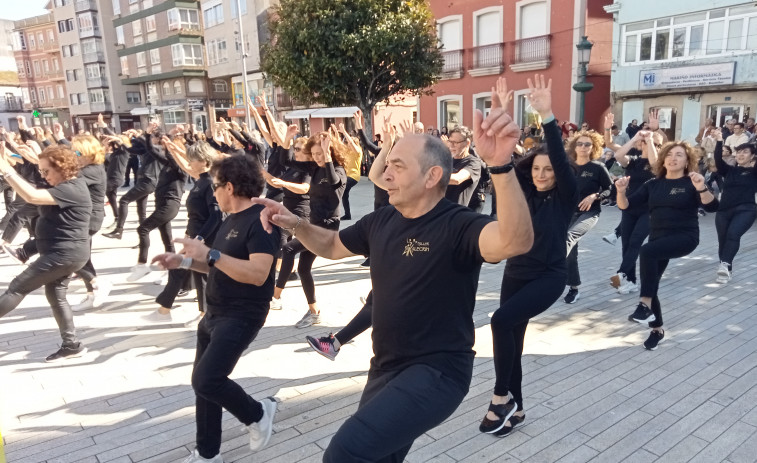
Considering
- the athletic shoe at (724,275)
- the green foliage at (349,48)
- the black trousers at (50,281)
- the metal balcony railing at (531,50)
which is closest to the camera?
the black trousers at (50,281)

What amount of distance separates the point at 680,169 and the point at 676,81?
616 inches

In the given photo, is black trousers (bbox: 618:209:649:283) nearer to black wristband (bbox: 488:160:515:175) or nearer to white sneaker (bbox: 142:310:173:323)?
black wristband (bbox: 488:160:515:175)

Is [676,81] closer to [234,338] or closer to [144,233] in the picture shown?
[144,233]

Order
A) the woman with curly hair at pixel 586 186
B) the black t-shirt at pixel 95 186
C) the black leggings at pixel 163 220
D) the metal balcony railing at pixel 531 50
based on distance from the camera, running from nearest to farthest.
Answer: the woman with curly hair at pixel 586 186, the black t-shirt at pixel 95 186, the black leggings at pixel 163 220, the metal balcony railing at pixel 531 50

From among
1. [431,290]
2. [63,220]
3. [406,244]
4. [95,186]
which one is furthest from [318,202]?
[431,290]

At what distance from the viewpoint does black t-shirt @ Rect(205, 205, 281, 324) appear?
3010mm

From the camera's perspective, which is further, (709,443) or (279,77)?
(279,77)

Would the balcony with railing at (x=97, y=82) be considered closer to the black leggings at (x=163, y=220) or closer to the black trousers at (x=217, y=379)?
the black leggings at (x=163, y=220)

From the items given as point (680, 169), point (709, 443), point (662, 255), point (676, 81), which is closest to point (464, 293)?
point (709, 443)

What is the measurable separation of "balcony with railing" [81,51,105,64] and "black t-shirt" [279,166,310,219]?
50405 millimetres

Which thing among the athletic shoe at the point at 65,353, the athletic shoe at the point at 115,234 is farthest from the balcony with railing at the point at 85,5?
the athletic shoe at the point at 65,353

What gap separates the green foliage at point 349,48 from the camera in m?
17.3

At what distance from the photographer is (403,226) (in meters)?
2.33

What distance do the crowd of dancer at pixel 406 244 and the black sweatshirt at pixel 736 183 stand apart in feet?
0.05
